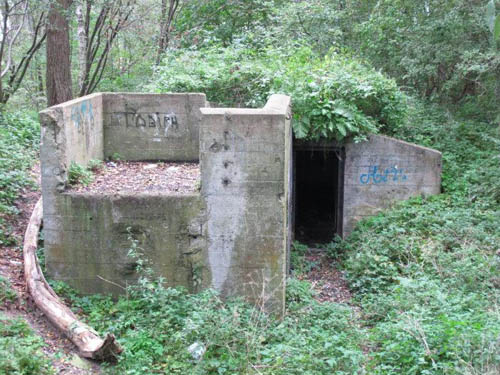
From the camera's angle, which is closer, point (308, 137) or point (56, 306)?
point (56, 306)

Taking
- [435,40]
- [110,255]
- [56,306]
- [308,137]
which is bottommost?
[56,306]

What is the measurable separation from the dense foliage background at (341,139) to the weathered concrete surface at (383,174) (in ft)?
1.08

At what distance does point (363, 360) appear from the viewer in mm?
6098

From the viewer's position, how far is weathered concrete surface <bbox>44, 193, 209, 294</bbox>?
693 centimetres

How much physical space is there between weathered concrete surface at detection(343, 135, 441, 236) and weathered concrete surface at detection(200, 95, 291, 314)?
18.5ft

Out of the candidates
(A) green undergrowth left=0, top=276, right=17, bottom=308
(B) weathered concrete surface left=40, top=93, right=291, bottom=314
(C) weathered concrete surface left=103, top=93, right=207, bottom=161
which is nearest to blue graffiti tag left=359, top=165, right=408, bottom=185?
(C) weathered concrete surface left=103, top=93, right=207, bottom=161

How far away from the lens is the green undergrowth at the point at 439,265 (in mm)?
5742

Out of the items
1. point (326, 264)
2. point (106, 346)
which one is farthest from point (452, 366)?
point (326, 264)

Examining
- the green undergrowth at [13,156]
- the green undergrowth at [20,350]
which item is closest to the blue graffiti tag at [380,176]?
the green undergrowth at [13,156]

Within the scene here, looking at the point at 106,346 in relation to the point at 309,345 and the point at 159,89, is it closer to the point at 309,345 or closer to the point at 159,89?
the point at 309,345

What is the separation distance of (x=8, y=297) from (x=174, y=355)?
2157mm

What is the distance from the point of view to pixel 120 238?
23.0 feet

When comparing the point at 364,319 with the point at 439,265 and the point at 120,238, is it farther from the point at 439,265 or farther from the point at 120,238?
the point at 120,238

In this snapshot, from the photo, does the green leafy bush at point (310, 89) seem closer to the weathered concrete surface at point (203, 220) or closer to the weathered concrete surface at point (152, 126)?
the weathered concrete surface at point (152, 126)
